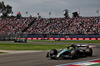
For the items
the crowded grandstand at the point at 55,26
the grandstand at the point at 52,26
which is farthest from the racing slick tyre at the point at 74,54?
the crowded grandstand at the point at 55,26

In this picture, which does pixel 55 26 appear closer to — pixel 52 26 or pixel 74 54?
pixel 52 26

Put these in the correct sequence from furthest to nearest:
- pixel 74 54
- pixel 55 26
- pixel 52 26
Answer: pixel 52 26
pixel 55 26
pixel 74 54

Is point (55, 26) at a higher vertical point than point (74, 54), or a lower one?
higher

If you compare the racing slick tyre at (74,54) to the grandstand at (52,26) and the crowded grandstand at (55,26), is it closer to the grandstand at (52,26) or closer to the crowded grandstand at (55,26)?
the grandstand at (52,26)

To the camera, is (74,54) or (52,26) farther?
(52,26)

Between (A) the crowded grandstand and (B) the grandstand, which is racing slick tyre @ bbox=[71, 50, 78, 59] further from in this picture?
(A) the crowded grandstand

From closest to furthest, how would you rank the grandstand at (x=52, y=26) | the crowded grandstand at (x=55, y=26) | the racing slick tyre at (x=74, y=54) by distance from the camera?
the racing slick tyre at (x=74, y=54)
the grandstand at (x=52, y=26)
the crowded grandstand at (x=55, y=26)

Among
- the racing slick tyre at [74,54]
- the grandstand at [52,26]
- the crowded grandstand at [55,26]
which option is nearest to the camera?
the racing slick tyre at [74,54]

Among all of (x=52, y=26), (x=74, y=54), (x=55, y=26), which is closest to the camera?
(x=74, y=54)

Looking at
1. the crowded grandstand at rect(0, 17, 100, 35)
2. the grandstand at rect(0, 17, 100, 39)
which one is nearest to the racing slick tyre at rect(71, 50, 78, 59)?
the grandstand at rect(0, 17, 100, 39)

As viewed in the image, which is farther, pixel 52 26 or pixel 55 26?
pixel 52 26

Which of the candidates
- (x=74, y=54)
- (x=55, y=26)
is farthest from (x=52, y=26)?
(x=74, y=54)

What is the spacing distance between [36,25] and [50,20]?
5.31 meters

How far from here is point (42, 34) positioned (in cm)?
6494
